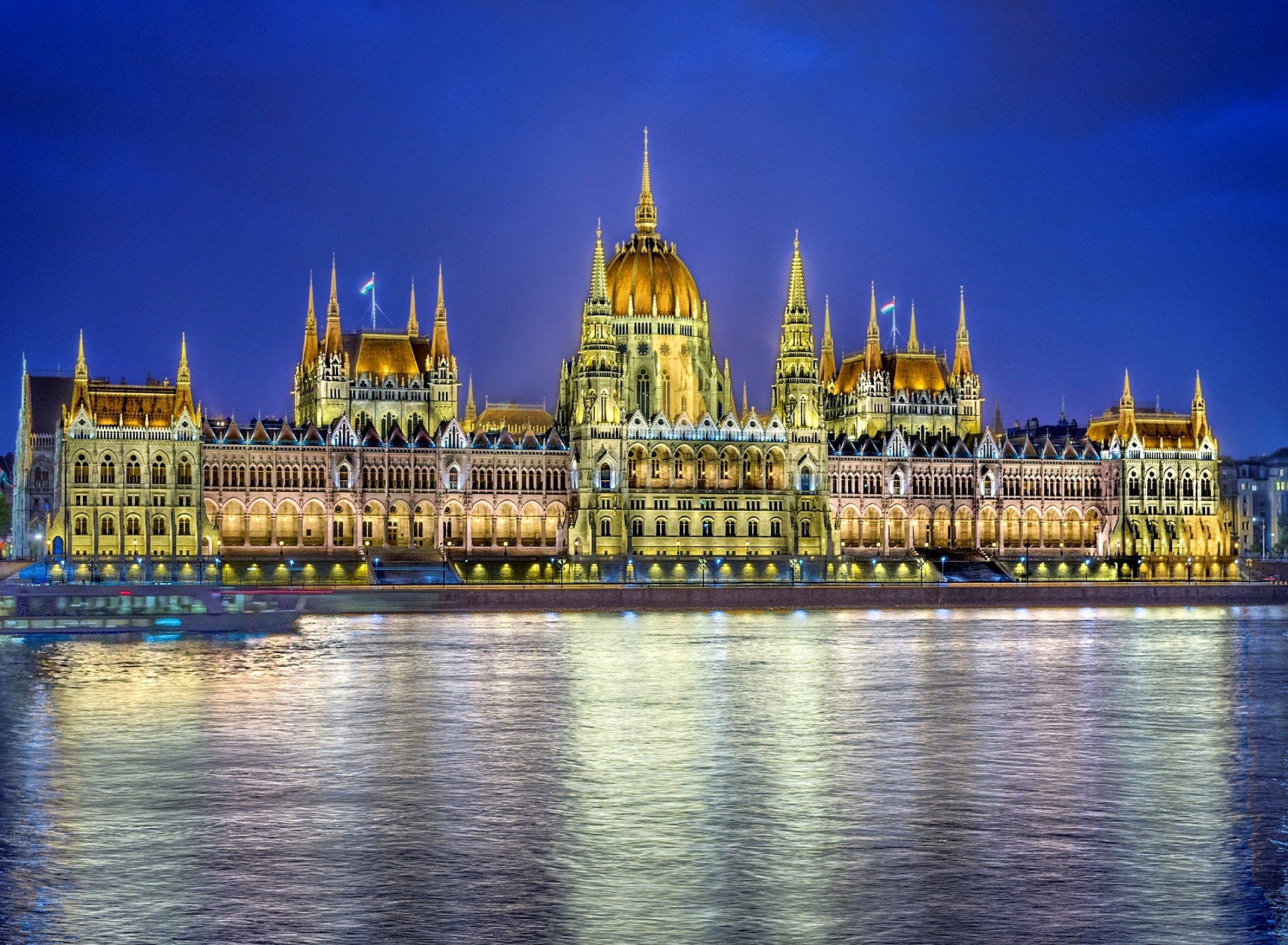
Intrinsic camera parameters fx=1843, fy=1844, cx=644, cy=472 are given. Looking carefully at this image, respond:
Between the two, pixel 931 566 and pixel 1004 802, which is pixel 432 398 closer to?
pixel 931 566

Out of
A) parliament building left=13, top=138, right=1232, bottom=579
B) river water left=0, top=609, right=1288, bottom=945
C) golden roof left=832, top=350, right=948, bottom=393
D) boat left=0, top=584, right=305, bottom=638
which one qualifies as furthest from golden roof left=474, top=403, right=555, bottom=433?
river water left=0, top=609, right=1288, bottom=945

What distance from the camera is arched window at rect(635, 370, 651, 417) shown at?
144m

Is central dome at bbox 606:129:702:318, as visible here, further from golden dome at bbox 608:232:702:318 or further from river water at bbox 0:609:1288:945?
river water at bbox 0:609:1288:945

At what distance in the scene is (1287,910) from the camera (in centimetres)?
2308

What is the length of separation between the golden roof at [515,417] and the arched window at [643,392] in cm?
1172

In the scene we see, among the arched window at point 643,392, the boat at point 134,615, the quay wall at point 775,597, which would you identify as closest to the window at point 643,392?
the arched window at point 643,392

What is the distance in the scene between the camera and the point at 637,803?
30.5m

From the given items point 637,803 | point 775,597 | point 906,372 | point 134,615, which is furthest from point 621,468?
point 637,803

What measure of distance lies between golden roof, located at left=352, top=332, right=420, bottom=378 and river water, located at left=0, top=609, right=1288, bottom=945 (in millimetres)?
81705

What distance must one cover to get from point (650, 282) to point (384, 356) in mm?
22228

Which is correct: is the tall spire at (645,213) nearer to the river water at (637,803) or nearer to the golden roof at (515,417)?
the golden roof at (515,417)

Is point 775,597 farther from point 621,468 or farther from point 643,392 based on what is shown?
point 643,392

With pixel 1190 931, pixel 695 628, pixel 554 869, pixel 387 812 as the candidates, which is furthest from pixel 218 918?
pixel 695 628

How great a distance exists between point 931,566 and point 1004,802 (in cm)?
9735
